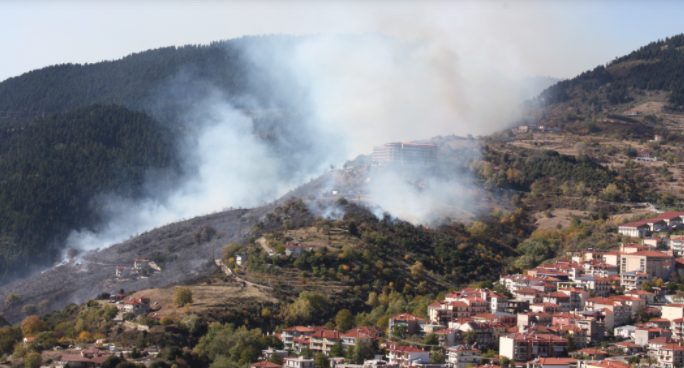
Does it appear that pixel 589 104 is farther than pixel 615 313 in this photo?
Yes

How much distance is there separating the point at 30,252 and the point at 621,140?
49.5 meters

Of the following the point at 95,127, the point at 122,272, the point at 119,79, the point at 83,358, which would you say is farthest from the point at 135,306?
the point at 119,79

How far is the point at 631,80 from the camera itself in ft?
458

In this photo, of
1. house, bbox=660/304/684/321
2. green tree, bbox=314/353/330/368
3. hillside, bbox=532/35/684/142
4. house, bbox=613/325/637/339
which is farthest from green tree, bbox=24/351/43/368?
hillside, bbox=532/35/684/142

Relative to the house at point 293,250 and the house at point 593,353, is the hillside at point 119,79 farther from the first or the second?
the house at point 593,353

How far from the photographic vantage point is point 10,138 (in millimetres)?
137500

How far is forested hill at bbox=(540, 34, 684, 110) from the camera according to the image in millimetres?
134625

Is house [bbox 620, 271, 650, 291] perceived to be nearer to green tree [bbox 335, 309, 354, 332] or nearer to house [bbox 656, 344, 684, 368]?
house [bbox 656, 344, 684, 368]

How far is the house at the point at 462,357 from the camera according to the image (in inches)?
Answer: 2258

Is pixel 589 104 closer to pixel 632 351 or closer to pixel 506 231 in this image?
pixel 506 231

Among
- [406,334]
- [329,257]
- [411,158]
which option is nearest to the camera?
[406,334]

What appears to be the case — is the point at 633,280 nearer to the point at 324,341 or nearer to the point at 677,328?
the point at 677,328

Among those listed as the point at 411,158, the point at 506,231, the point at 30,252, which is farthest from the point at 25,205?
the point at 506,231

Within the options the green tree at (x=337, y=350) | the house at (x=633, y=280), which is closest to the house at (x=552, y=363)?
the green tree at (x=337, y=350)
